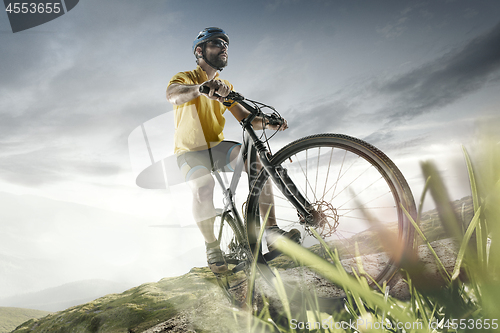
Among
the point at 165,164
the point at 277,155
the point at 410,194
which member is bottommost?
the point at 410,194

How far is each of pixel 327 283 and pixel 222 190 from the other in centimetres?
150

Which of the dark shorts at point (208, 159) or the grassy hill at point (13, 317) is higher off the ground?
the dark shorts at point (208, 159)

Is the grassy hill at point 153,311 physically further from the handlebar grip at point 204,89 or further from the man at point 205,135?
the handlebar grip at point 204,89

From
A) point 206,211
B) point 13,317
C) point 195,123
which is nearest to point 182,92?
point 195,123

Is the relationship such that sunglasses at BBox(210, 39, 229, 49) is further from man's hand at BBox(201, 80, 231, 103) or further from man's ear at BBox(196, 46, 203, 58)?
man's hand at BBox(201, 80, 231, 103)

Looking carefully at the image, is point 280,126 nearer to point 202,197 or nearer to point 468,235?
point 202,197

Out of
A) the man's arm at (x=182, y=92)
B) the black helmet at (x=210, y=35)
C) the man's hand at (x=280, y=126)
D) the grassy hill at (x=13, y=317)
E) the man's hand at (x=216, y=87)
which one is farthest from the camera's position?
the grassy hill at (x=13, y=317)

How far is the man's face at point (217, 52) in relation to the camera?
2.87 m

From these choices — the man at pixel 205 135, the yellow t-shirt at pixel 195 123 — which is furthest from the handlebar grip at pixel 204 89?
the yellow t-shirt at pixel 195 123

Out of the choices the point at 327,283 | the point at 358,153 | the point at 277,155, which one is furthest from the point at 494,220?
the point at 327,283

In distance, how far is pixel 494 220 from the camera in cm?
61

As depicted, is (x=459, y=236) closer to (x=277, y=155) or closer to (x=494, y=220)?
(x=494, y=220)

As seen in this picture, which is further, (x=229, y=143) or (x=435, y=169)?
(x=229, y=143)

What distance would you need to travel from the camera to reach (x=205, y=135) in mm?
2854
